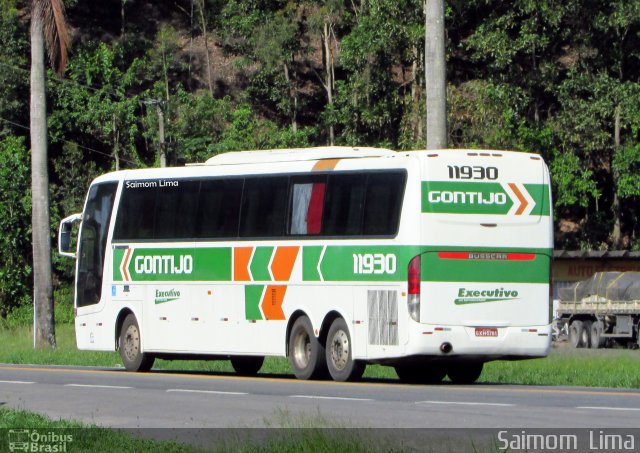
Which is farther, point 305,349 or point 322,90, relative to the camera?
point 322,90

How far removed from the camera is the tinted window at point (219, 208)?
78.7ft

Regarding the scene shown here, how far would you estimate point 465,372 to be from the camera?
22.7m

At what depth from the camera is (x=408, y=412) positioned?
1505 centimetres

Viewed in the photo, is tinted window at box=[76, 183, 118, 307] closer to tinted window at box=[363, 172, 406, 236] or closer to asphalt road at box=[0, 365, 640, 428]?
asphalt road at box=[0, 365, 640, 428]

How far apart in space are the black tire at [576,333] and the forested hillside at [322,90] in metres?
4.88

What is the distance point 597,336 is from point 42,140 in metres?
21.4

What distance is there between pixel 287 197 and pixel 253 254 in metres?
1.16

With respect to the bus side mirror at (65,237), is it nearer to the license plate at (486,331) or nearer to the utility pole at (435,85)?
the utility pole at (435,85)

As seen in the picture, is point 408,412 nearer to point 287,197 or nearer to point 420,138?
point 287,197

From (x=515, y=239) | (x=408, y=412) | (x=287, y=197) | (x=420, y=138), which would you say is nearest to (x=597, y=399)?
(x=408, y=412)

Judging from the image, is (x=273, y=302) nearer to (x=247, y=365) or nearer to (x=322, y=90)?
(x=247, y=365)

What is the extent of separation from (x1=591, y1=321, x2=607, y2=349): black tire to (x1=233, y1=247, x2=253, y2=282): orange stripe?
88.4 feet

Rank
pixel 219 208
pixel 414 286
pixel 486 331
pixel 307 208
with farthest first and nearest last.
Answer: pixel 219 208
pixel 307 208
pixel 486 331
pixel 414 286

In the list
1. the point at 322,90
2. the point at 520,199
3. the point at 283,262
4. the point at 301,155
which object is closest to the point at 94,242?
the point at 283,262
